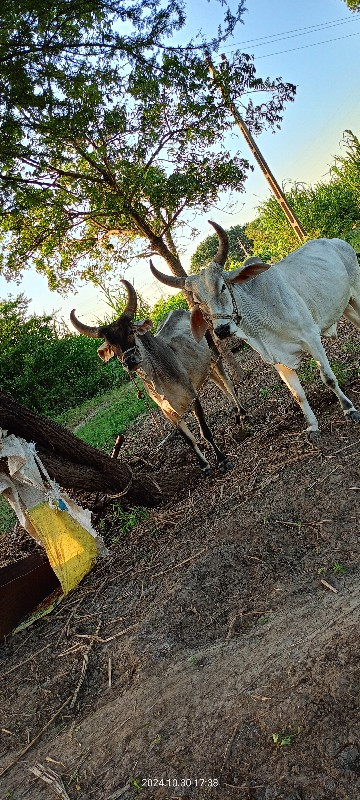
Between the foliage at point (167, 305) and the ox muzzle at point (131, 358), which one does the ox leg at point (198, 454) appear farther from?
the foliage at point (167, 305)

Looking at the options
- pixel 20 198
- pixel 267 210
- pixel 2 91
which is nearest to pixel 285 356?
pixel 2 91

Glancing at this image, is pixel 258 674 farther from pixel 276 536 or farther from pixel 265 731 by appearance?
pixel 276 536

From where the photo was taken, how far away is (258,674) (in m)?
2.72

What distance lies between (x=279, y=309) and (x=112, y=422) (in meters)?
7.69

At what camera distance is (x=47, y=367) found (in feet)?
65.0

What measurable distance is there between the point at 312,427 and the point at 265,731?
10.9ft

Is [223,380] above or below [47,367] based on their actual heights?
below

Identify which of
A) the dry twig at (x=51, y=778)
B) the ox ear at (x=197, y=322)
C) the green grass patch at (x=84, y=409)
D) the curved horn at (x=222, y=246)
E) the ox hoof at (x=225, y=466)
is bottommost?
the ox hoof at (x=225, y=466)

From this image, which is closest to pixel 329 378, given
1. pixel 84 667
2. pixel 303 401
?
pixel 303 401

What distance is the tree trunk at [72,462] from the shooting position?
16.2ft

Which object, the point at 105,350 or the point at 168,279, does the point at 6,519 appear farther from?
the point at 168,279

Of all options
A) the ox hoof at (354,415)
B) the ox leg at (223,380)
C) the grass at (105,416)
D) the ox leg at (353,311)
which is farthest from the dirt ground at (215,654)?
the grass at (105,416)

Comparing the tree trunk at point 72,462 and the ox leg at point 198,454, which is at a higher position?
the tree trunk at point 72,462

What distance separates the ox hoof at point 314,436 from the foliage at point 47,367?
1503 centimetres
